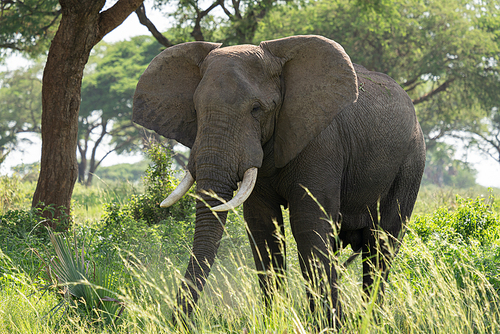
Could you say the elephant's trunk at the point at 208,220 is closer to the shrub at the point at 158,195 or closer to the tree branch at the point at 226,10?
the shrub at the point at 158,195

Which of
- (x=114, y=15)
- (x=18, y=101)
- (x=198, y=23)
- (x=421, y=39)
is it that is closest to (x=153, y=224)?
(x=114, y=15)

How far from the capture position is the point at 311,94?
4.25 m

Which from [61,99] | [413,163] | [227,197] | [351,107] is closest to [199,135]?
[227,197]

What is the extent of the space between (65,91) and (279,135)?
4883mm

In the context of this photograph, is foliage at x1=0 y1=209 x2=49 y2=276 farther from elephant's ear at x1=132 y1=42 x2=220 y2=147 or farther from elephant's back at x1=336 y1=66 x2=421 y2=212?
elephant's back at x1=336 y1=66 x2=421 y2=212

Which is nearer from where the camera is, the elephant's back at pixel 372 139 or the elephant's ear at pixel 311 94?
the elephant's ear at pixel 311 94

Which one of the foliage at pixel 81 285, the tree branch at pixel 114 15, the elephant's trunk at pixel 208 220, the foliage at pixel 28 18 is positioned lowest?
the foliage at pixel 81 285

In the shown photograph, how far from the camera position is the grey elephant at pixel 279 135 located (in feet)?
12.6

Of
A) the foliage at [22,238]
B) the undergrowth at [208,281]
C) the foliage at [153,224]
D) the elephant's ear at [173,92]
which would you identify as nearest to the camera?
the undergrowth at [208,281]

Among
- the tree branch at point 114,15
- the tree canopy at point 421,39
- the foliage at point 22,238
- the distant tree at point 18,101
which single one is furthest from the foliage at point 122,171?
the foliage at point 22,238

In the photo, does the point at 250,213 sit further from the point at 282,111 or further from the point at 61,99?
the point at 61,99

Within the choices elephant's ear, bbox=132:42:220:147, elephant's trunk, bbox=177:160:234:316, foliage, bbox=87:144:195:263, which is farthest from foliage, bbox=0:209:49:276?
elephant's trunk, bbox=177:160:234:316

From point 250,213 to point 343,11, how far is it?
1571cm

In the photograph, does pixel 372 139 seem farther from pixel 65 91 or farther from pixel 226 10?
pixel 226 10
